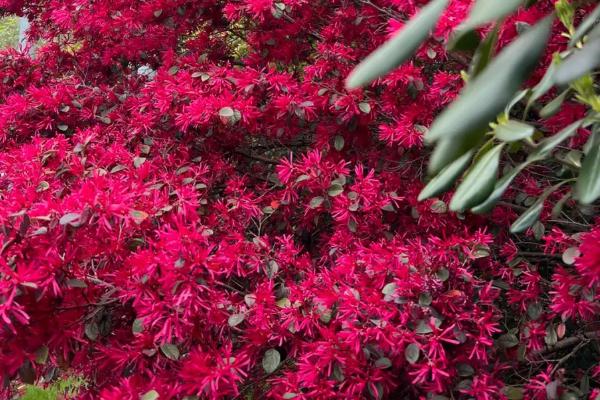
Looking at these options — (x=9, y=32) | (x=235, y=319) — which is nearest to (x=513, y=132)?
(x=235, y=319)

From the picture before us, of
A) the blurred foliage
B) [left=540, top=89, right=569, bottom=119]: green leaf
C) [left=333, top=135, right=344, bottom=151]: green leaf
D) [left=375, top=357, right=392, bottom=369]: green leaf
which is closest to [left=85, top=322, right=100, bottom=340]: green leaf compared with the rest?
[left=375, top=357, right=392, bottom=369]: green leaf

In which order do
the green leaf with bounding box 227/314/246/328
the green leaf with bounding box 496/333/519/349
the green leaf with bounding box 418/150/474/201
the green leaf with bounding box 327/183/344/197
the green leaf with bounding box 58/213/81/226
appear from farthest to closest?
the green leaf with bounding box 327/183/344/197
the green leaf with bounding box 496/333/519/349
the green leaf with bounding box 227/314/246/328
the green leaf with bounding box 58/213/81/226
the green leaf with bounding box 418/150/474/201

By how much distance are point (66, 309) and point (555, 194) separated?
1.43m

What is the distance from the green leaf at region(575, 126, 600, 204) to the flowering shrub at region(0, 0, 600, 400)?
0.30 ft

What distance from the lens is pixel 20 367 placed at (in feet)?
4.50

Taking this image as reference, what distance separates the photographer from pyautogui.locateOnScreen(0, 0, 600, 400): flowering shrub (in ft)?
4.66

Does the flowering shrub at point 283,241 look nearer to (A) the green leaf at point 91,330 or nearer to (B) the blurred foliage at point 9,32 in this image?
(A) the green leaf at point 91,330

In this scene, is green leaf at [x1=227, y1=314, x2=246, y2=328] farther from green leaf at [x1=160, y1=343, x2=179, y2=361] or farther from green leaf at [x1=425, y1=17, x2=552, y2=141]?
green leaf at [x1=425, y1=17, x2=552, y2=141]

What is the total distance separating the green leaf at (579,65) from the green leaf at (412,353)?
92 centimetres

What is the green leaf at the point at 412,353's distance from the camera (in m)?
1.36

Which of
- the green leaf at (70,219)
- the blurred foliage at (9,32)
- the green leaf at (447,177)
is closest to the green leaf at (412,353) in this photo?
the green leaf at (447,177)

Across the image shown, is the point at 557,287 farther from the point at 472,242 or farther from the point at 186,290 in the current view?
the point at 186,290

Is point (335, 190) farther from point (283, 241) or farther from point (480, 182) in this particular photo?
point (480, 182)

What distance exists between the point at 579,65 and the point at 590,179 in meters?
0.26
